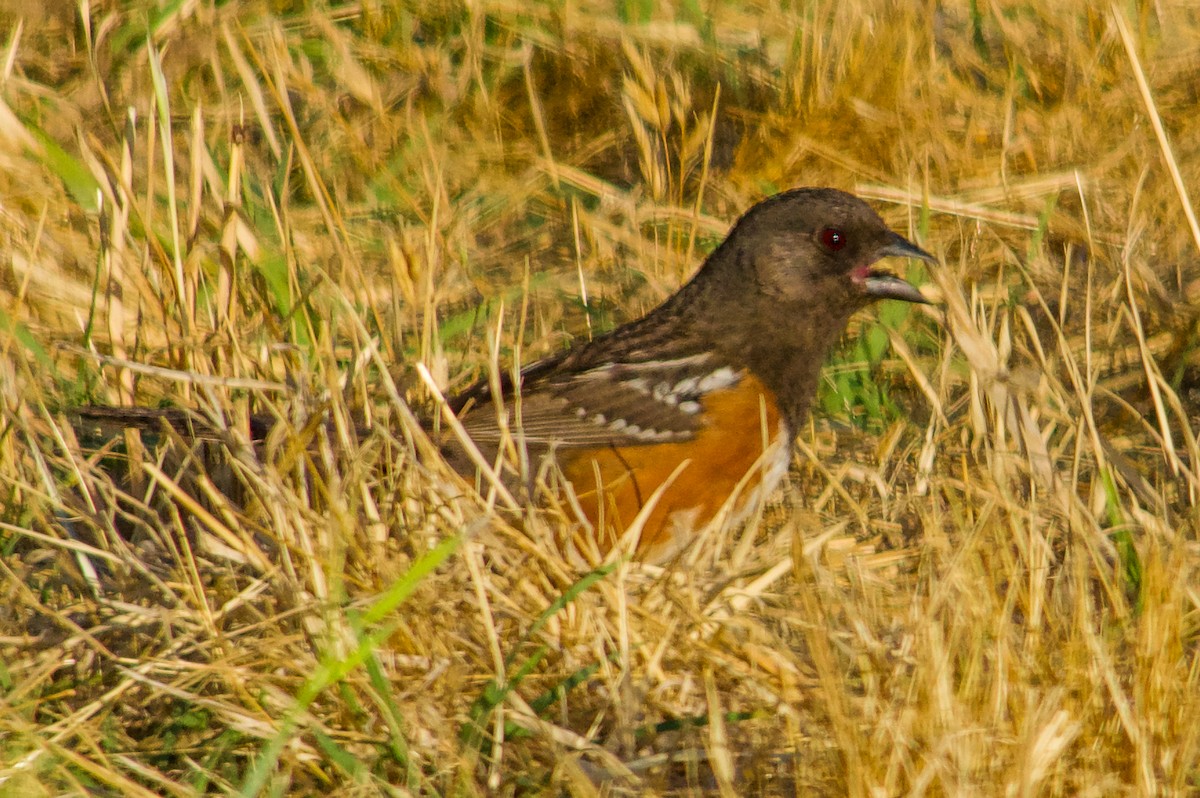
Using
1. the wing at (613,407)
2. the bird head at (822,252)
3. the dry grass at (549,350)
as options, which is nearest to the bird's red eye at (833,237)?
the bird head at (822,252)

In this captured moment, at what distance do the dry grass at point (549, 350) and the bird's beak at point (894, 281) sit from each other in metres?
0.14

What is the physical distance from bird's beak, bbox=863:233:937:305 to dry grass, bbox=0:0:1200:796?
14cm

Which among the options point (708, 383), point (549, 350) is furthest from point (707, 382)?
point (549, 350)

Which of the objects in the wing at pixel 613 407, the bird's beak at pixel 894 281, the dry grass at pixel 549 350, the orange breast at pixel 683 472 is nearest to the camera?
the dry grass at pixel 549 350

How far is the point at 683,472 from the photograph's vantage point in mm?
3051

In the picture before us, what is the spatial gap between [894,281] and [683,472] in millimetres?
695

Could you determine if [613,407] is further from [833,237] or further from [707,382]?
[833,237]

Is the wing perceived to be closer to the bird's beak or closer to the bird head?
the bird head

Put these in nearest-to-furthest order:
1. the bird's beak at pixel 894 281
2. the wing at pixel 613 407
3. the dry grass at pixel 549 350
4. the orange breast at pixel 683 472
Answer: the dry grass at pixel 549 350 < the orange breast at pixel 683 472 < the wing at pixel 613 407 < the bird's beak at pixel 894 281

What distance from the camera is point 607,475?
122 inches

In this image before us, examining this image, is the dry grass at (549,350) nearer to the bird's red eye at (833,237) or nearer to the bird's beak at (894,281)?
the bird's beak at (894,281)

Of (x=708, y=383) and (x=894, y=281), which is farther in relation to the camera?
(x=894, y=281)

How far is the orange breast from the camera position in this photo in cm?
297

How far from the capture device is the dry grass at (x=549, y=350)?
2123mm
